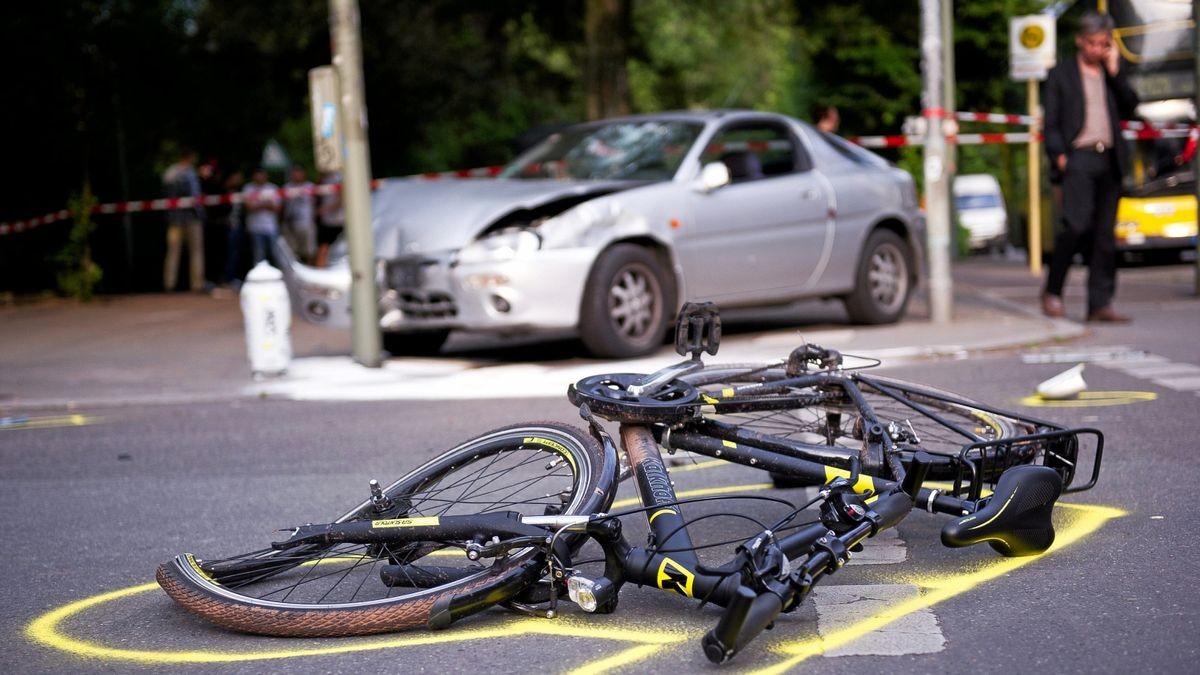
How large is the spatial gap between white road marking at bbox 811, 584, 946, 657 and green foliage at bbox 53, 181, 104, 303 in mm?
16165

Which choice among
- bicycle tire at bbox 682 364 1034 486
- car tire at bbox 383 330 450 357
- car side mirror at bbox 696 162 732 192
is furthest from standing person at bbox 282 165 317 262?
bicycle tire at bbox 682 364 1034 486

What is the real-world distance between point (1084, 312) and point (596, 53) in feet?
31.6

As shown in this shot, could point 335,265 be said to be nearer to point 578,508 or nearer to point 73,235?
point 578,508

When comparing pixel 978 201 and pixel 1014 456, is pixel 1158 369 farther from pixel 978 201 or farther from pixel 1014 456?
pixel 978 201

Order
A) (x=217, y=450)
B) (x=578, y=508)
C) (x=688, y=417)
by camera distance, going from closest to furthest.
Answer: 1. (x=578, y=508)
2. (x=688, y=417)
3. (x=217, y=450)

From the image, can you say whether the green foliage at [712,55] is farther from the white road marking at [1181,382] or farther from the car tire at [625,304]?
the white road marking at [1181,382]

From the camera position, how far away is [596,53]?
21.5 meters

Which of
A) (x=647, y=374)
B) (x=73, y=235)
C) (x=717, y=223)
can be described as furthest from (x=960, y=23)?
(x=647, y=374)

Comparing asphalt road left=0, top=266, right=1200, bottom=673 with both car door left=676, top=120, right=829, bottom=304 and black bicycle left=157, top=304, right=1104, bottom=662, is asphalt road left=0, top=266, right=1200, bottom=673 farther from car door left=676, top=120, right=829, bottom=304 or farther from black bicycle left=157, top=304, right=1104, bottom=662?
car door left=676, top=120, right=829, bottom=304

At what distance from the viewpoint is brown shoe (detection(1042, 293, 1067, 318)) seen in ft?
42.1

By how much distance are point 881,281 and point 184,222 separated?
10.6 meters

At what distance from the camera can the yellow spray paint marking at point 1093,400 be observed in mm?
8305

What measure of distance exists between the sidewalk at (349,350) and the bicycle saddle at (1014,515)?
200 inches

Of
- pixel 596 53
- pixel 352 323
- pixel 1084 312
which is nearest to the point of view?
pixel 352 323
